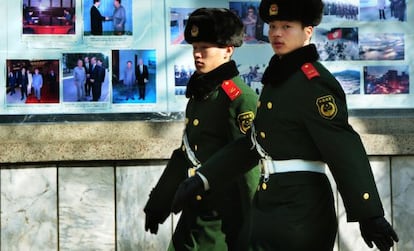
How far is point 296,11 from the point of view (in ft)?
14.5

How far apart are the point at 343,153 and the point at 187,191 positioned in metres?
0.67

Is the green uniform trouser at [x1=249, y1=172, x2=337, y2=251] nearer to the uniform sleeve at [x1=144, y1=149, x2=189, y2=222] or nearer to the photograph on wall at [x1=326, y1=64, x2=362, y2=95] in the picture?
the uniform sleeve at [x1=144, y1=149, x2=189, y2=222]

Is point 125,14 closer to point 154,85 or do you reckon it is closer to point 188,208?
point 154,85

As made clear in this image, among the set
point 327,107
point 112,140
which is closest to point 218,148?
point 327,107

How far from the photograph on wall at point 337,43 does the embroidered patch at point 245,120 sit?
6.80 ft

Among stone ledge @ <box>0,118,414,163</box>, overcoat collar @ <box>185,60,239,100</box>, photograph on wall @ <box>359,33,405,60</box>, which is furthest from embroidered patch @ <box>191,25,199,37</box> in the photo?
photograph on wall @ <box>359,33,405,60</box>

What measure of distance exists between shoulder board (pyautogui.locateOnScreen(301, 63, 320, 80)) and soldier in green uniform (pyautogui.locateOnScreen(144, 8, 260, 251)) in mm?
655

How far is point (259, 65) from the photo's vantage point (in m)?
6.93

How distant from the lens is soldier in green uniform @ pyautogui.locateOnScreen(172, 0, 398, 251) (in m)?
4.15

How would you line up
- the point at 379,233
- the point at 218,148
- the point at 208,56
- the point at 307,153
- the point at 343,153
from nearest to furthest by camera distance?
the point at 379,233, the point at 343,153, the point at 307,153, the point at 218,148, the point at 208,56

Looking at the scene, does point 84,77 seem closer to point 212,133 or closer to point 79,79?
point 79,79

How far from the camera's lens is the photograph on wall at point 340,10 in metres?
7.00

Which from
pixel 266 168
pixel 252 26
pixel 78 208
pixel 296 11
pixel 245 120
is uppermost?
pixel 296 11

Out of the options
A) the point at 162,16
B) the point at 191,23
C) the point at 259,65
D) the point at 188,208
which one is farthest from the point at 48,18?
the point at 188,208
